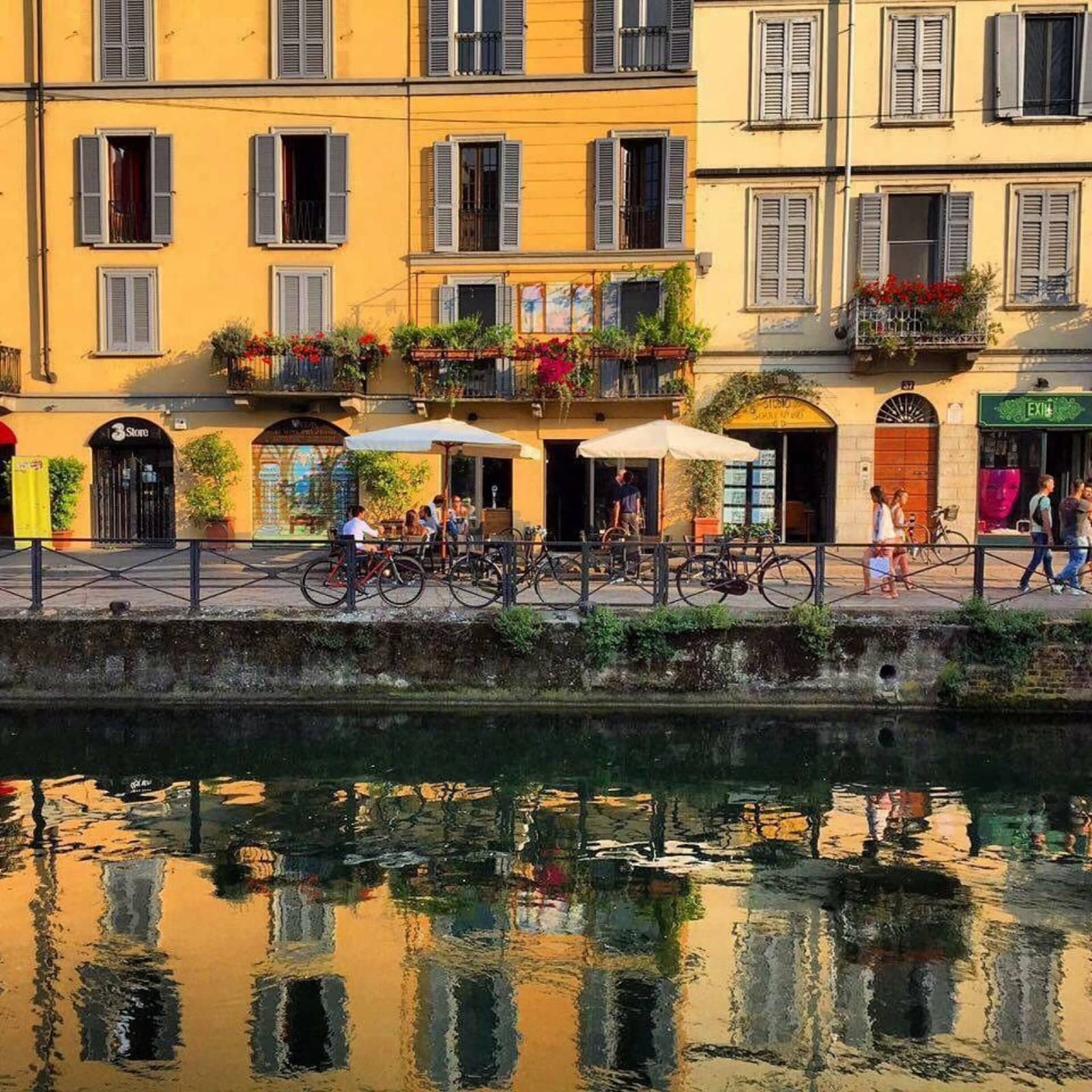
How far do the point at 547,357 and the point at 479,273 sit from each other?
6.89 ft

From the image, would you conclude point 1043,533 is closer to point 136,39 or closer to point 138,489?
point 138,489

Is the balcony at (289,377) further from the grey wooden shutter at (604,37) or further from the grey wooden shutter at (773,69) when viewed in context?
the grey wooden shutter at (773,69)

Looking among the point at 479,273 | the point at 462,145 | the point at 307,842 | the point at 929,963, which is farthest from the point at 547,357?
the point at 929,963

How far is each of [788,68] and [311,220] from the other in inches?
345

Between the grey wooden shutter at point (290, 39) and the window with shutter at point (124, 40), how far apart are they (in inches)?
92.3

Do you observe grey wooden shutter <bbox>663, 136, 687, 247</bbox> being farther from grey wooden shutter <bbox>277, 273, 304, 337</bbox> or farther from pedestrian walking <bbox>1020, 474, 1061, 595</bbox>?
pedestrian walking <bbox>1020, 474, 1061, 595</bbox>

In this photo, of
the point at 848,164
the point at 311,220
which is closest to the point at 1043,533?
the point at 848,164

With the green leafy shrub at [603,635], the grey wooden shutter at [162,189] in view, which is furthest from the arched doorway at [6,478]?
the green leafy shrub at [603,635]

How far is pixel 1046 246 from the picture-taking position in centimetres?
1938

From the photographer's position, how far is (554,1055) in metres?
5.50

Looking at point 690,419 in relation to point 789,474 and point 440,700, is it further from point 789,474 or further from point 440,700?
point 440,700

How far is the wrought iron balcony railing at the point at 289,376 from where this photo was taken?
20.2 meters

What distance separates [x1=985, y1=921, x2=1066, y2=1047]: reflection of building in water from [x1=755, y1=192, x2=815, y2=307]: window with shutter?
14722 millimetres

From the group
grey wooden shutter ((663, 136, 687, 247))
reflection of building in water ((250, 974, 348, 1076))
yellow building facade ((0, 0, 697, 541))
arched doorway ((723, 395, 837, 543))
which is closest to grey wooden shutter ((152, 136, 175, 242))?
yellow building facade ((0, 0, 697, 541))
